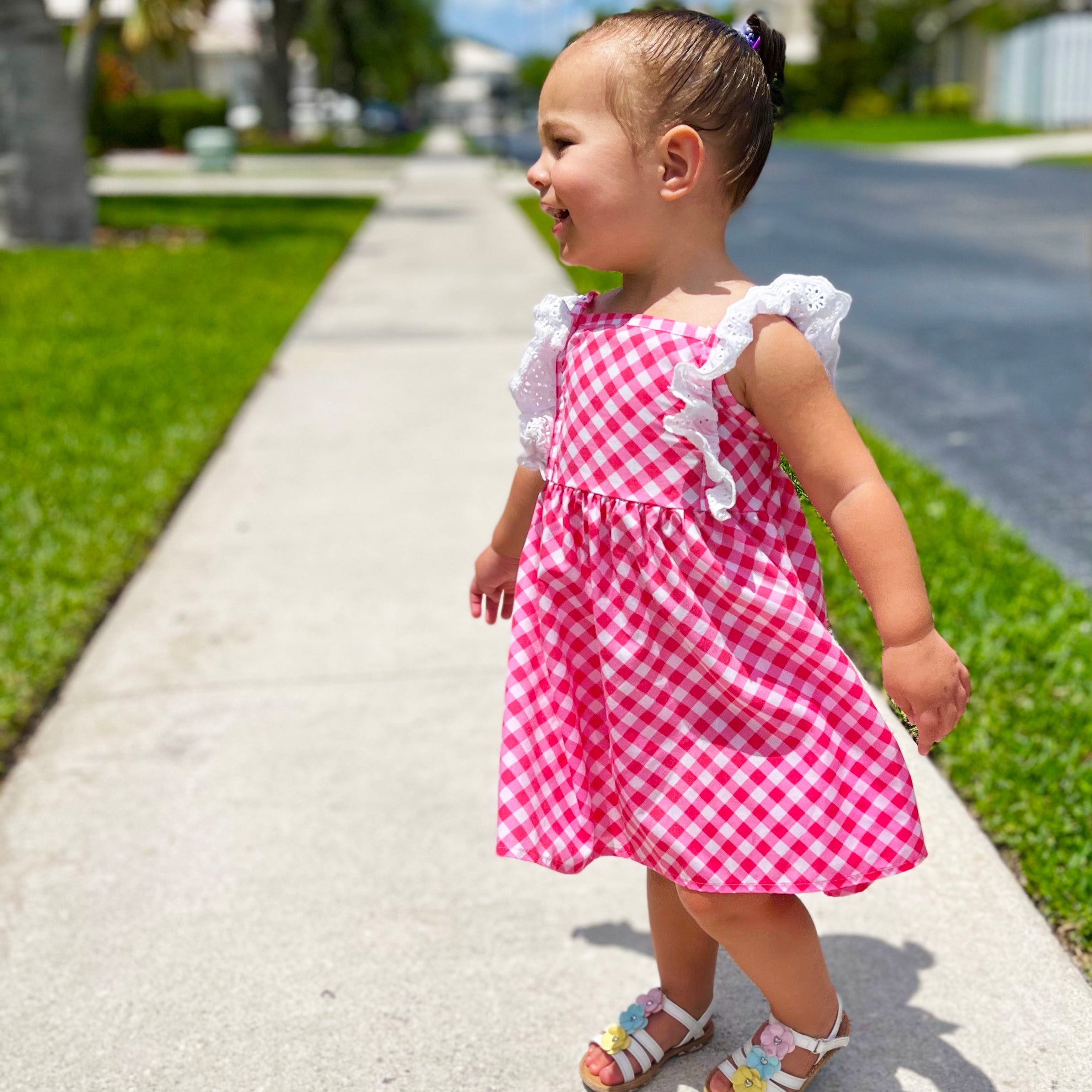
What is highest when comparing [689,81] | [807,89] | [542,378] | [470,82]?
[689,81]

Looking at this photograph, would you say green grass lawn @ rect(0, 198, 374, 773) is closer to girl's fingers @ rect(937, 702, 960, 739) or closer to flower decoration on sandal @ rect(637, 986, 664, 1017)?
flower decoration on sandal @ rect(637, 986, 664, 1017)

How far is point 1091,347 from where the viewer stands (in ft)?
23.9

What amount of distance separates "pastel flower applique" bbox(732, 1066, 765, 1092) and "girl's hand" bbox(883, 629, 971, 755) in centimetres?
54

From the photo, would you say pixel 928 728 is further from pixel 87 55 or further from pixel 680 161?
pixel 87 55

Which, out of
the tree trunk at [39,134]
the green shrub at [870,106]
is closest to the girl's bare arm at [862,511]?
the tree trunk at [39,134]

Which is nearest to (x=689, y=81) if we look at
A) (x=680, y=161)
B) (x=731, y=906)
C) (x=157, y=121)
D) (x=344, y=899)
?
(x=680, y=161)

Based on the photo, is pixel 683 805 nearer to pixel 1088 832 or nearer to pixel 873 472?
pixel 873 472

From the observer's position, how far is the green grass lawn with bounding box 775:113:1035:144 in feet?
109

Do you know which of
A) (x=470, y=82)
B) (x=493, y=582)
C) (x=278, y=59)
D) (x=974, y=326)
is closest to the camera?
(x=493, y=582)

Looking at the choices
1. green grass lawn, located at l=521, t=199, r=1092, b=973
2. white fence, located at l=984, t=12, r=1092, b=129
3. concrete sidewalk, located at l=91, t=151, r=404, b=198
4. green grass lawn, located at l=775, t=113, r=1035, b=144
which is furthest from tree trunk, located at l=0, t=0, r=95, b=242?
white fence, located at l=984, t=12, r=1092, b=129

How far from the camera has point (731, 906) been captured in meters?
1.75

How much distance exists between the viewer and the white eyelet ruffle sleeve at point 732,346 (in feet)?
5.28

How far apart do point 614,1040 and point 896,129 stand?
37.6 meters

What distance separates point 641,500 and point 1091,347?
6304mm
